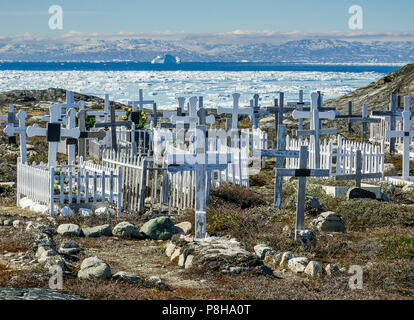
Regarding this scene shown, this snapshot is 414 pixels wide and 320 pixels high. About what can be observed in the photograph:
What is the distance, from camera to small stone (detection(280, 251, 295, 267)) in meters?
11.7

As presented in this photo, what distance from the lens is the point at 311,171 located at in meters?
14.0

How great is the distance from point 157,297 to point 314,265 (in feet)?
9.83

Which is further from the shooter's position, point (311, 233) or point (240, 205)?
point (240, 205)

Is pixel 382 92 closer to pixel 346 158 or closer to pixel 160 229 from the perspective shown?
pixel 346 158

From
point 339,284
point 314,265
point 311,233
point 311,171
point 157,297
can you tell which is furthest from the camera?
point 311,171

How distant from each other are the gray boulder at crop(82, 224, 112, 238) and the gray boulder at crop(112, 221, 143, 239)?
5.2 inches

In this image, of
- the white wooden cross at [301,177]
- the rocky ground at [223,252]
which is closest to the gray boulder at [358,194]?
the rocky ground at [223,252]

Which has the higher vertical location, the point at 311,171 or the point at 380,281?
the point at 311,171

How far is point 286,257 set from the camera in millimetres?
11734

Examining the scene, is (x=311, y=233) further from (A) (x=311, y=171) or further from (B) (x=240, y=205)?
(B) (x=240, y=205)

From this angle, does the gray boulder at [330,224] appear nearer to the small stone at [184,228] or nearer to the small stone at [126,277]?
the small stone at [184,228]
